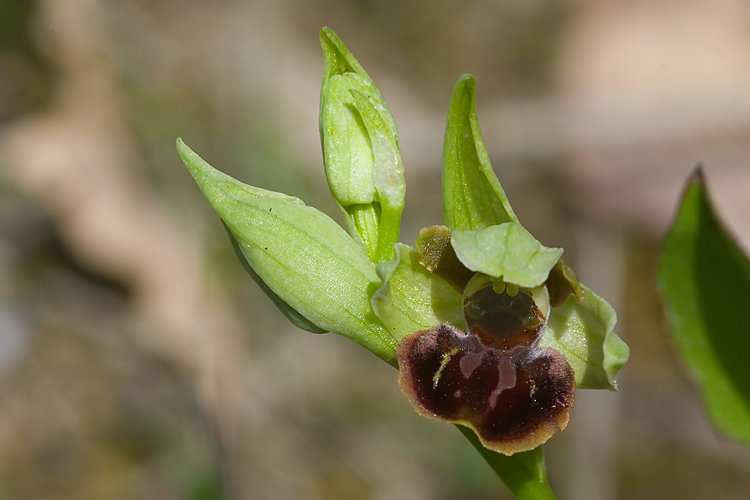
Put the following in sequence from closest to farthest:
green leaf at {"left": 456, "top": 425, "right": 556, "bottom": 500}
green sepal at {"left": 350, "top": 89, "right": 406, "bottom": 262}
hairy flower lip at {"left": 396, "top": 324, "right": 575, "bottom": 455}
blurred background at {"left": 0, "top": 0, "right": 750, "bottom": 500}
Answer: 1. hairy flower lip at {"left": 396, "top": 324, "right": 575, "bottom": 455}
2. green leaf at {"left": 456, "top": 425, "right": 556, "bottom": 500}
3. green sepal at {"left": 350, "top": 89, "right": 406, "bottom": 262}
4. blurred background at {"left": 0, "top": 0, "right": 750, "bottom": 500}

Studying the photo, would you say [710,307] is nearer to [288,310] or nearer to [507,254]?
[507,254]

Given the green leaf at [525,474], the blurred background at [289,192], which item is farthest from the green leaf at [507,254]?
the blurred background at [289,192]

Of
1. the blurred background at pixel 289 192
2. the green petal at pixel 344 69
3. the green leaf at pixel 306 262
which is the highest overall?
the green petal at pixel 344 69

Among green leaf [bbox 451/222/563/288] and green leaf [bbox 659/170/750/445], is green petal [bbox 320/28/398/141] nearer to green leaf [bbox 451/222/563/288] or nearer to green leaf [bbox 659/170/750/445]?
green leaf [bbox 451/222/563/288]

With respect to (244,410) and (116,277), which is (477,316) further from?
(116,277)

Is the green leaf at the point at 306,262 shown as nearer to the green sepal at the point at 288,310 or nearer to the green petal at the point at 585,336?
the green sepal at the point at 288,310

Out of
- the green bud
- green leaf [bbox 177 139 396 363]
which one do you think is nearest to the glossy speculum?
green leaf [bbox 177 139 396 363]

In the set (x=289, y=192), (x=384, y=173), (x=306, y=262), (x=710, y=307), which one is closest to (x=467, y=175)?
(x=384, y=173)
